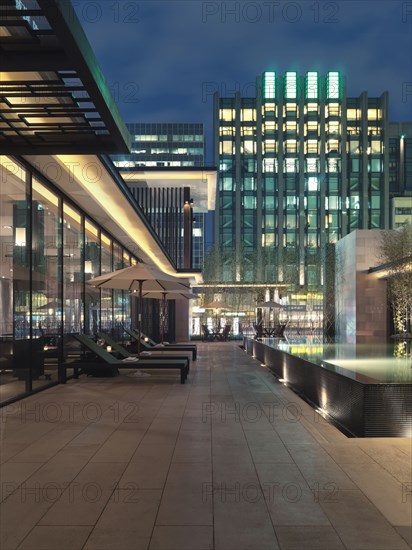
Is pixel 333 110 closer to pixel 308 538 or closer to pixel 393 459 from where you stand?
pixel 393 459

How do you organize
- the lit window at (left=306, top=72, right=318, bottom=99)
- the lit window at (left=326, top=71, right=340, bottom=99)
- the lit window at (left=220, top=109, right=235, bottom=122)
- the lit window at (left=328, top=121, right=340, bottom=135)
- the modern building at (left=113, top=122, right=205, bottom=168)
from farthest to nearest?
the modern building at (left=113, top=122, right=205, bottom=168) → the lit window at (left=326, top=71, right=340, bottom=99) → the lit window at (left=328, top=121, right=340, bottom=135) → the lit window at (left=220, top=109, right=235, bottom=122) → the lit window at (left=306, top=72, right=318, bottom=99)

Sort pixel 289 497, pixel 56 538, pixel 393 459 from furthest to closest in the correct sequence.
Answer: pixel 393 459 < pixel 289 497 < pixel 56 538

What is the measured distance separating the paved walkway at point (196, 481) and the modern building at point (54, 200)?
2.00 m

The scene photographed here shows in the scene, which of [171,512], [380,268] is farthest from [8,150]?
[380,268]

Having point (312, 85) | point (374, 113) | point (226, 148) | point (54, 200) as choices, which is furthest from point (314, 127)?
point (54, 200)

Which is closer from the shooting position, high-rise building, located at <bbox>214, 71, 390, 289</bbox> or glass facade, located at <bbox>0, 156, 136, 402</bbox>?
glass facade, located at <bbox>0, 156, 136, 402</bbox>

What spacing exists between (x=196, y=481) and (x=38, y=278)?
6159 mm

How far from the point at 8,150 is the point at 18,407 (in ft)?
15.0

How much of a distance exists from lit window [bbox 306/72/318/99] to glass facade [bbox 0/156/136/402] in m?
66.9

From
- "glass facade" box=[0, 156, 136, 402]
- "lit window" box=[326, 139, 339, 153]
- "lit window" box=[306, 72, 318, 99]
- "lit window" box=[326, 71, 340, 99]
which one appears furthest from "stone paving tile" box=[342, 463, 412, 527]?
"lit window" box=[326, 71, 340, 99]

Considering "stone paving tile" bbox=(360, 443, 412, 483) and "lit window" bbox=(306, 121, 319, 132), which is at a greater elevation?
"lit window" bbox=(306, 121, 319, 132)

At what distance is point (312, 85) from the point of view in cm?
7506

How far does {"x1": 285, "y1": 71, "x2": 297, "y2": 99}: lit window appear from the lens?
75.1m

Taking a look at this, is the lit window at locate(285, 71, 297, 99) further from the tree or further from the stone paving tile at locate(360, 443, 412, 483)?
the stone paving tile at locate(360, 443, 412, 483)
